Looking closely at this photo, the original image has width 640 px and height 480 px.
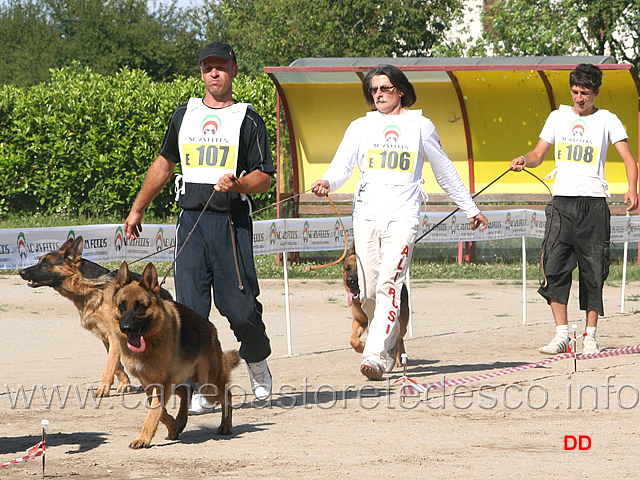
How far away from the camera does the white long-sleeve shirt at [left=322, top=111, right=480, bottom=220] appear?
7305 mm

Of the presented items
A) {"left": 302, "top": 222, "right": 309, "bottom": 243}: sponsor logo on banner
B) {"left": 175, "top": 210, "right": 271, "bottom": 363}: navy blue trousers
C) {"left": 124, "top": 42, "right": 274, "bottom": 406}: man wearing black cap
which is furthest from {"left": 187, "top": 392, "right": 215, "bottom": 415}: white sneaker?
{"left": 302, "top": 222, "right": 309, "bottom": 243}: sponsor logo on banner

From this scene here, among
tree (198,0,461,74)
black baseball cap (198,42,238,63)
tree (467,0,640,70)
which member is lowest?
black baseball cap (198,42,238,63)

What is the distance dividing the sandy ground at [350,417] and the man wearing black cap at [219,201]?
0.73 meters

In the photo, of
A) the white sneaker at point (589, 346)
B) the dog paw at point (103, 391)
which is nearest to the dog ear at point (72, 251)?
the dog paw at point (103, 391)

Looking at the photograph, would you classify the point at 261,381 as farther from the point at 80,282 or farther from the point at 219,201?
the point at 80,282

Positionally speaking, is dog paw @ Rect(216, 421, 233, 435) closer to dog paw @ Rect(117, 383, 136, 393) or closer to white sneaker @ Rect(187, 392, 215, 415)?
white sneaker @ Rect(187, 392, 215, 415)

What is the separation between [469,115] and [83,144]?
8177 mm

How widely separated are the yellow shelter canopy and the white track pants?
11.1 metres

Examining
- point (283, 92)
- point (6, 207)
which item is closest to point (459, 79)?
point (283, 92)

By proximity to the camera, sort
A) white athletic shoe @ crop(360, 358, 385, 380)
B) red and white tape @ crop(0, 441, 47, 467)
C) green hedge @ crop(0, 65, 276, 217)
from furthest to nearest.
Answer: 1. green hedge @ crop(0, 65, 276, 217)
2. white athletic shoe @ crop(360, 358, 385, 380)
3. red and white tape @ crop(0, 441, 47, 467)

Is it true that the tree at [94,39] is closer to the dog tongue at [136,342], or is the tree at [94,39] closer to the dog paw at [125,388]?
the dog paw at [125,388]

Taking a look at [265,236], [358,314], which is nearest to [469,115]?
[265,236]

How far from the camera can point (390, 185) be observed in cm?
734

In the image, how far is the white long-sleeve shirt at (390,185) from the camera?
288 inches
